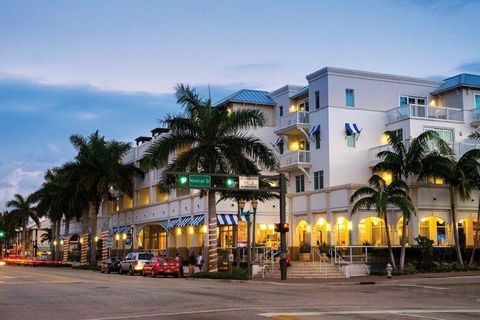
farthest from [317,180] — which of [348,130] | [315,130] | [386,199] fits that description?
[386,199]

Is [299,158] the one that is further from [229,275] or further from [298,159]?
[229,275]

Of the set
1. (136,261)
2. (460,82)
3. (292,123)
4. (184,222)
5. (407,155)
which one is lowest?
(136,261)

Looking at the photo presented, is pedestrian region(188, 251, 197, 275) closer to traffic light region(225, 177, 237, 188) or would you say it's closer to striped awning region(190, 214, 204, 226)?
striped awning region(190, 214, 204, 226)

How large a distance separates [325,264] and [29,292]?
65.4 ft

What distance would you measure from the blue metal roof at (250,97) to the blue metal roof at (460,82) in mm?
14256

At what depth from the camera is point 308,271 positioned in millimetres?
39969

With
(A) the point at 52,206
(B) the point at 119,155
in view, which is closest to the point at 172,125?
(B) the point at 119,155

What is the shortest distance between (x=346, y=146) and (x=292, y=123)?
4.96m

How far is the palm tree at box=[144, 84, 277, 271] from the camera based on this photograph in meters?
41.0

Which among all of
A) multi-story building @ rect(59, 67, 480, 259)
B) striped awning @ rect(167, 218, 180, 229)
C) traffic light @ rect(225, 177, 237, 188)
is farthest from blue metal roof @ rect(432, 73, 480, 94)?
striped awning @ rect(167, 218, 180, 229)

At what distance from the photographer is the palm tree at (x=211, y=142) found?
41.0m

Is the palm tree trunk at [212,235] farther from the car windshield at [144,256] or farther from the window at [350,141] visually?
the window at [350,141]

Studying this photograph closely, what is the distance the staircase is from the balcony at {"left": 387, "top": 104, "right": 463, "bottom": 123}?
14.1 m

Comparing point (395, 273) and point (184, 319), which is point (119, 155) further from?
point (184, 319)
